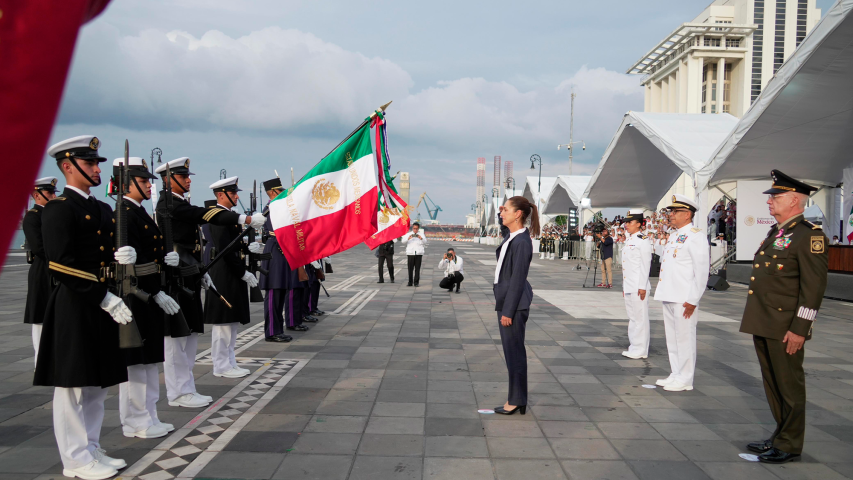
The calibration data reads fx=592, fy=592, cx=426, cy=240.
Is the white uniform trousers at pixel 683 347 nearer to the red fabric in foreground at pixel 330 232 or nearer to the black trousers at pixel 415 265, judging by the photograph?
the red fabric in foreground at pixel 330 232

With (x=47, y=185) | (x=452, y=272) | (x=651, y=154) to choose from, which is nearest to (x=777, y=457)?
(x=47, y=185)

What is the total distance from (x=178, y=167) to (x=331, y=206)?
5.76 ft

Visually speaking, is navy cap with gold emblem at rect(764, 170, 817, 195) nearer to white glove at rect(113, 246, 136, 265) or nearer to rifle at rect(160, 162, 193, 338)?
white glove at rect(113, 246, 136, 265)

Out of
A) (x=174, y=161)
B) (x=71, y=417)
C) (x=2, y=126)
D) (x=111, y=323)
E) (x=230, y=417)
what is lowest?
(x=230, y=417)

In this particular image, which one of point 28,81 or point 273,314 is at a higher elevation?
point 28,81

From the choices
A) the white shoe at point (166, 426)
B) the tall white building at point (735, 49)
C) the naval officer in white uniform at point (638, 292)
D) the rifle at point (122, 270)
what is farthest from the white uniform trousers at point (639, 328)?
the tall white building at point (735, 49)

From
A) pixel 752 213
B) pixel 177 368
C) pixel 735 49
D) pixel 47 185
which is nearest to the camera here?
pixel 177 368

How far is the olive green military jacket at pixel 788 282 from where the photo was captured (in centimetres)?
434

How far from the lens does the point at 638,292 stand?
7.92 meters

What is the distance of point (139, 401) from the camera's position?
4574 millimetres

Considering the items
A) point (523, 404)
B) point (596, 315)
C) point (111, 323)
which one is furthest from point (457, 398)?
point (596, 315)

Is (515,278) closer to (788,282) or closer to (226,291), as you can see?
(788,282)

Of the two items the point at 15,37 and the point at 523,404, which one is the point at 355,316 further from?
the point at 15,37

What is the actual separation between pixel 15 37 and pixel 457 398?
18.3 ft
